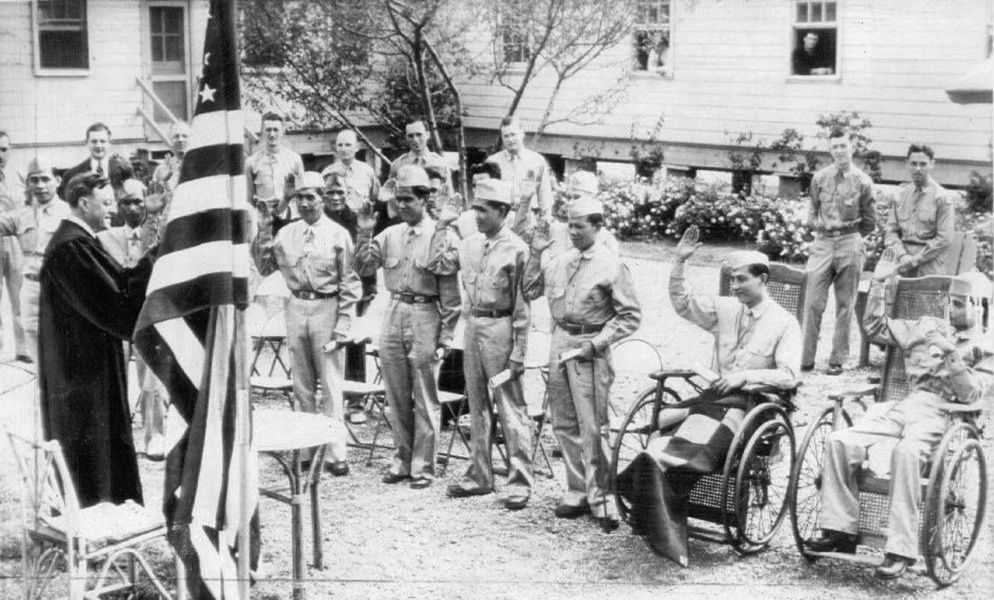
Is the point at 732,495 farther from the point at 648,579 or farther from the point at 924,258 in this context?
the point at 924,258

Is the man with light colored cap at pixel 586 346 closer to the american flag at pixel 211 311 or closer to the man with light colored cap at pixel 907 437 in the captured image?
the man with light colored cap at pixel 907 437

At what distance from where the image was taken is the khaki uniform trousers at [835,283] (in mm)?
10508

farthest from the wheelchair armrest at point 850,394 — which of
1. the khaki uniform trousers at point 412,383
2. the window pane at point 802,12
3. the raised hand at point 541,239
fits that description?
the window pane at point 802,12

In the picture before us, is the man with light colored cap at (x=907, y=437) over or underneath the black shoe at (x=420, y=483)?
over

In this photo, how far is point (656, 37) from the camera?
1848 cm

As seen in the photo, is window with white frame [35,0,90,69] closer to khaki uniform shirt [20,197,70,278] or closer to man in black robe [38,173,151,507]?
khaki uniform shirt [20,197,70,278]

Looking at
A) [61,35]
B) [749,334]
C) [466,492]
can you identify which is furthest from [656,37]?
[749,334]

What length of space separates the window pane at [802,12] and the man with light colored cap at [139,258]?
11.2 metres

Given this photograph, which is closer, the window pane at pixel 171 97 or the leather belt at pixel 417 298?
the leather belt at pixel 417 298

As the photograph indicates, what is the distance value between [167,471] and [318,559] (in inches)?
60.5

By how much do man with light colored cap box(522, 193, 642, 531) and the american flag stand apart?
2.52 metres

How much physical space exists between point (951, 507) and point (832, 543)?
0.60 metres

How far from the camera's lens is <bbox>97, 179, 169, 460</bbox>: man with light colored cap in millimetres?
7984

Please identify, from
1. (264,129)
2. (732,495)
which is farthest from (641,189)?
(732,495)
